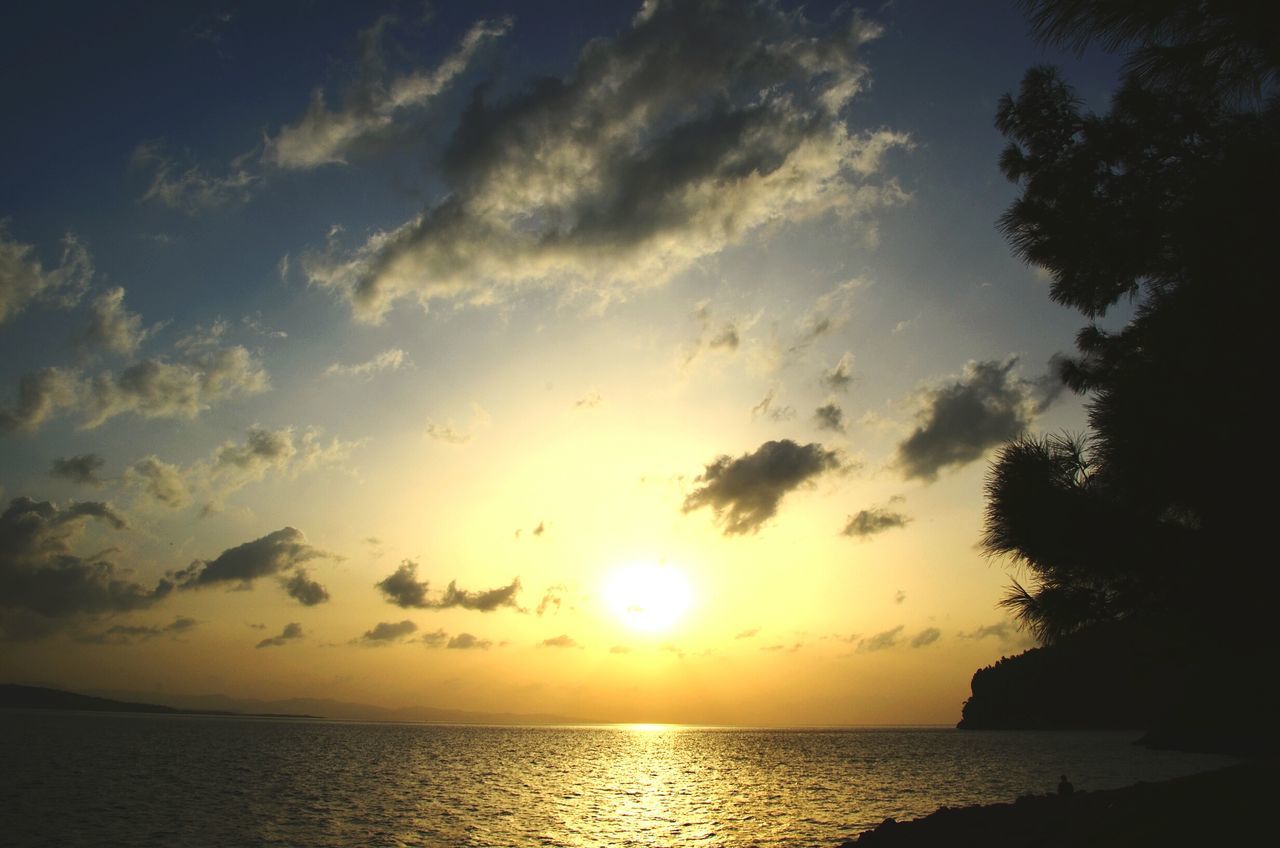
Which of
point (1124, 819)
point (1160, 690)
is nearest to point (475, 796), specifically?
point (1124, 819)

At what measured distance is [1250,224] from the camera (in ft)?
28.1

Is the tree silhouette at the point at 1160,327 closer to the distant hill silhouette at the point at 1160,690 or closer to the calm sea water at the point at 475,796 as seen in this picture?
the distant hill silhouette at the point at 1160,690

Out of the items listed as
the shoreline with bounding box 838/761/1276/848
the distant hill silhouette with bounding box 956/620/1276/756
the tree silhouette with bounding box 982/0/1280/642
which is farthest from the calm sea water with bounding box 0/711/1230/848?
the tree silhouette with bounding box 982/0/1280/642

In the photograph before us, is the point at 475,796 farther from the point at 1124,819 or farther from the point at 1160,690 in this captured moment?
the point at 1160,690

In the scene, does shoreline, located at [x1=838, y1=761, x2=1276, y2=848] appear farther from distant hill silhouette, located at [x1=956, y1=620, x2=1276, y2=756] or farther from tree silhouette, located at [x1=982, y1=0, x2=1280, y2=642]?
tree silhouette, located at [x1=982, y1=0, x2=1280, y2=642]

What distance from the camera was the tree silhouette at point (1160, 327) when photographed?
8711 millimetres

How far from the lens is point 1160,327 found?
9797 millimetres

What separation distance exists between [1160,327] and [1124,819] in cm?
1190

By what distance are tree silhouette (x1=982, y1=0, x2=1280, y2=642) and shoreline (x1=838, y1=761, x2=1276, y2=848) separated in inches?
211

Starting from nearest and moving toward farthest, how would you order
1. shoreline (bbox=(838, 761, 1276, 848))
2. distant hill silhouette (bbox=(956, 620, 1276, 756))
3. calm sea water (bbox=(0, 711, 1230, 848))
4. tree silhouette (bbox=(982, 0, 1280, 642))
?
tree silhouette (bbox=(982, 0, 1280, 642)) → distant hill silhouette (bbox=(956, 620, 1276, 756)) → shoreline (bbox=(838, 761, 1276, 848)) → calm sea water (bbox=(0, 711, 1230, 848))

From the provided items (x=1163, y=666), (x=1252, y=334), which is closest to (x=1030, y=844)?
(x=1163, y=666)

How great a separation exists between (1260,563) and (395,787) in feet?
197

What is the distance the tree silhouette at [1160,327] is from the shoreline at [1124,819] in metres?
5.36

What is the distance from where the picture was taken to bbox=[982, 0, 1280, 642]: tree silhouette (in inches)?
343
